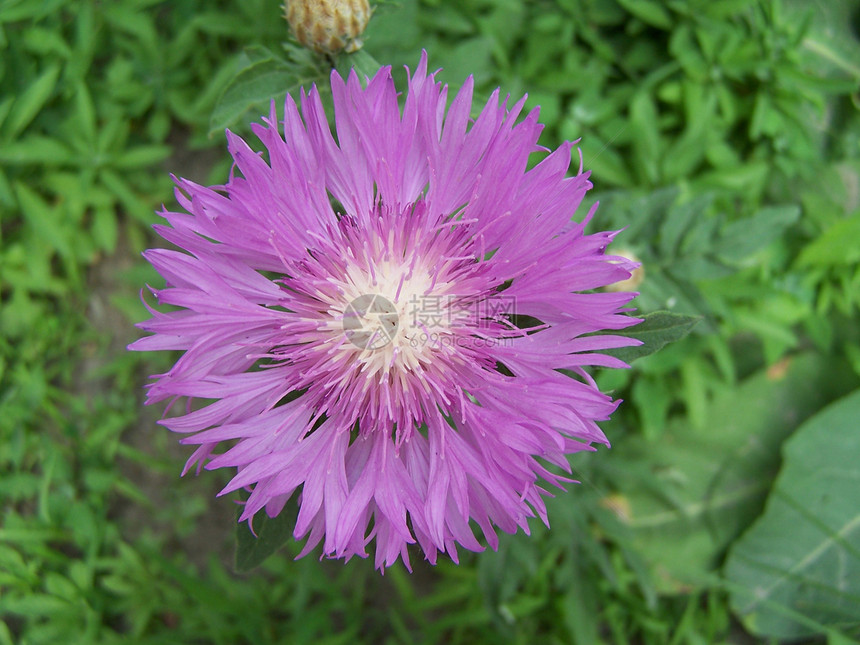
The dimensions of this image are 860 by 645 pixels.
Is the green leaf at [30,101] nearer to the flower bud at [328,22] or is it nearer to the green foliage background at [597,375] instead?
the green foliage background at [597,375]

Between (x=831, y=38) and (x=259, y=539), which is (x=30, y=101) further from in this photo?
(x=831, y=38)

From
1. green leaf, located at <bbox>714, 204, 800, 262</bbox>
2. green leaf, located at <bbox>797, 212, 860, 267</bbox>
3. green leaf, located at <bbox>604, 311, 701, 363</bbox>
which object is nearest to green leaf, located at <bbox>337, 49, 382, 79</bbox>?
A: green leaf, located at <bbox>604, 311, 701, 363</bbox>

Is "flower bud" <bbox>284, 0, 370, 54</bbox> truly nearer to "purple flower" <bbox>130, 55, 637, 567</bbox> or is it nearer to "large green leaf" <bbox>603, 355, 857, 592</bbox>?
"purple flower" <bbox>130, 55, 637, 567</bbox>

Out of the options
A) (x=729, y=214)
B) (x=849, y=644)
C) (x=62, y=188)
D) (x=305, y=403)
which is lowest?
(x=849, y=644)

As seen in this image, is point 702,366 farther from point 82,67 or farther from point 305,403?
point 82,67

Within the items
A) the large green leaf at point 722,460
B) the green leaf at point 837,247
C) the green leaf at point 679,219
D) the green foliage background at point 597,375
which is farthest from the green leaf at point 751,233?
the large green leaf at point 722,460

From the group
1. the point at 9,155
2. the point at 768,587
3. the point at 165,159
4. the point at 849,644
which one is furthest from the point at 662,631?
the point at 9,155

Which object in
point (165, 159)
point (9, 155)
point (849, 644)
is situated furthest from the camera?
point (165, 159)
